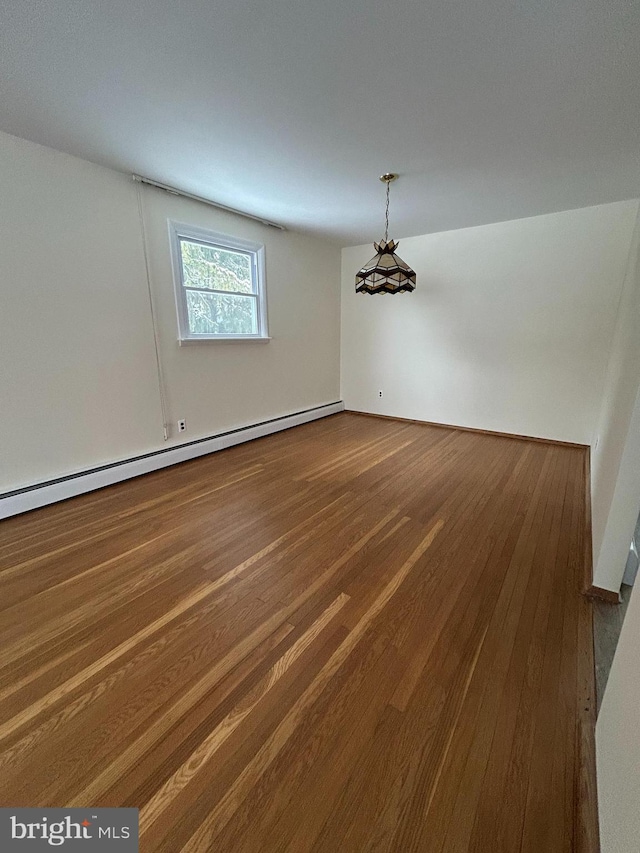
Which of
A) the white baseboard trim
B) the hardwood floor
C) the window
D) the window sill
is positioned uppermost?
the window

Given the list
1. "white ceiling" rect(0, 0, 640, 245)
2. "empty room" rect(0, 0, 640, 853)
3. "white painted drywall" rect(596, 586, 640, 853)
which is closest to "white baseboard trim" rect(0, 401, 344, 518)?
"empty room" rect(0, 0, 640, 853)

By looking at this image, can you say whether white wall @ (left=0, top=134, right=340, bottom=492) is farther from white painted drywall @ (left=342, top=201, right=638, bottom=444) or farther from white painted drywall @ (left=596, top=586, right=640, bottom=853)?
white painted drywall @ (left=596, top=586, right=640, bottom=853)

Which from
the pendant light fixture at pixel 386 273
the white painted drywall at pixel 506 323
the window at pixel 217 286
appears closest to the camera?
the pendant light fixture at pixel 386 273

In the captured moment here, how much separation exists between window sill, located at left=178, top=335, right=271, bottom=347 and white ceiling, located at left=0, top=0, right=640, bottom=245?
1361 millimetres

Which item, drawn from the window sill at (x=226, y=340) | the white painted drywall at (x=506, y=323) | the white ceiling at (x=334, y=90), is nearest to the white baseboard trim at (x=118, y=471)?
the window sill at (x=226, y=340)

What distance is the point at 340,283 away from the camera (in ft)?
17.9

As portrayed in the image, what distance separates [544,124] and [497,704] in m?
3.09

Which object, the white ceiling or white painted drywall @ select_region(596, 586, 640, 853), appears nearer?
white painted drywall @ select_region(596, 586, 640, 853)

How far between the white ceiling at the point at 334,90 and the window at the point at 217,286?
0.57 metres

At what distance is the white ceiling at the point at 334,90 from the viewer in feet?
4.58

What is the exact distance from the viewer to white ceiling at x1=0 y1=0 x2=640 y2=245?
1.40 metres

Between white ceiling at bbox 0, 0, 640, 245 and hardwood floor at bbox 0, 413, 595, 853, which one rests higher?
white ceiling at bbox 0, 0, 640, 245

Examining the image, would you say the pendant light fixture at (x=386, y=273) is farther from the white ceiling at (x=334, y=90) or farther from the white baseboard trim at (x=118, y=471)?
the white baseboard trim at (x=118, y=471)

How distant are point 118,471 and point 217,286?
2.19 metres
